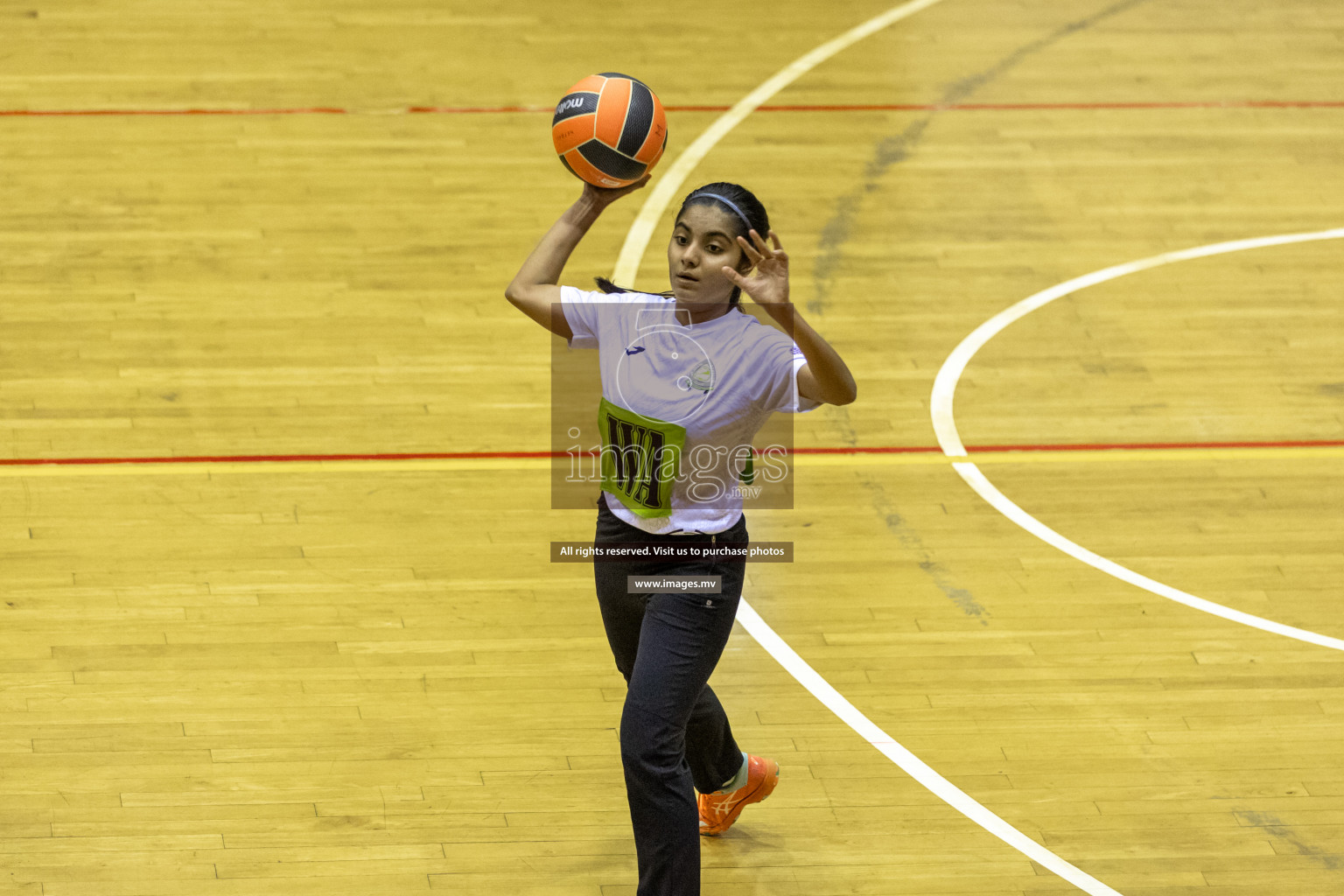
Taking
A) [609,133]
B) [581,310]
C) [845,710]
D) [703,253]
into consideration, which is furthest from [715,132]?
[703,253]

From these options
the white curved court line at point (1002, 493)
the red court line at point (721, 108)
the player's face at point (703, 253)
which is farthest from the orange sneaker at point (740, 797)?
the red court line at point (721, 108)

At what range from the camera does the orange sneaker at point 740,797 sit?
398 cm

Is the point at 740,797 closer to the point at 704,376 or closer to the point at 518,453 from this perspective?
the point at 704,376

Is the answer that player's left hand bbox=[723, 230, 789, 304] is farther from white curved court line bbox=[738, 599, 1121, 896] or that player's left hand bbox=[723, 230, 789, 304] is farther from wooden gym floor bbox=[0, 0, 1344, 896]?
wooden gym floor bbox=[0, 0, 1344, 896]

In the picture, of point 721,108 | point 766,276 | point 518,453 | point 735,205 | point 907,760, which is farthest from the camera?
point 721,108

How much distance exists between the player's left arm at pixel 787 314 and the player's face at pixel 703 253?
0.24 feet

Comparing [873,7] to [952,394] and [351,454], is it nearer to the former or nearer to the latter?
[952,394]

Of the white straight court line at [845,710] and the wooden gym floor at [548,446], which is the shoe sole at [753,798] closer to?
the wooden gym floor at [548,446]

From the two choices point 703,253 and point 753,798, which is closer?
point 703,253

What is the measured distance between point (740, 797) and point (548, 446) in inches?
85.5

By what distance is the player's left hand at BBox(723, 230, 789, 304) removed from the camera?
2938 millimetres

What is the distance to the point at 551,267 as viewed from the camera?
337cm

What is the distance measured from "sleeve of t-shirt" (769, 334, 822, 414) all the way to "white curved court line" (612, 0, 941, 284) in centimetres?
348

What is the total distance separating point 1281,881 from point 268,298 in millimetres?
4783
